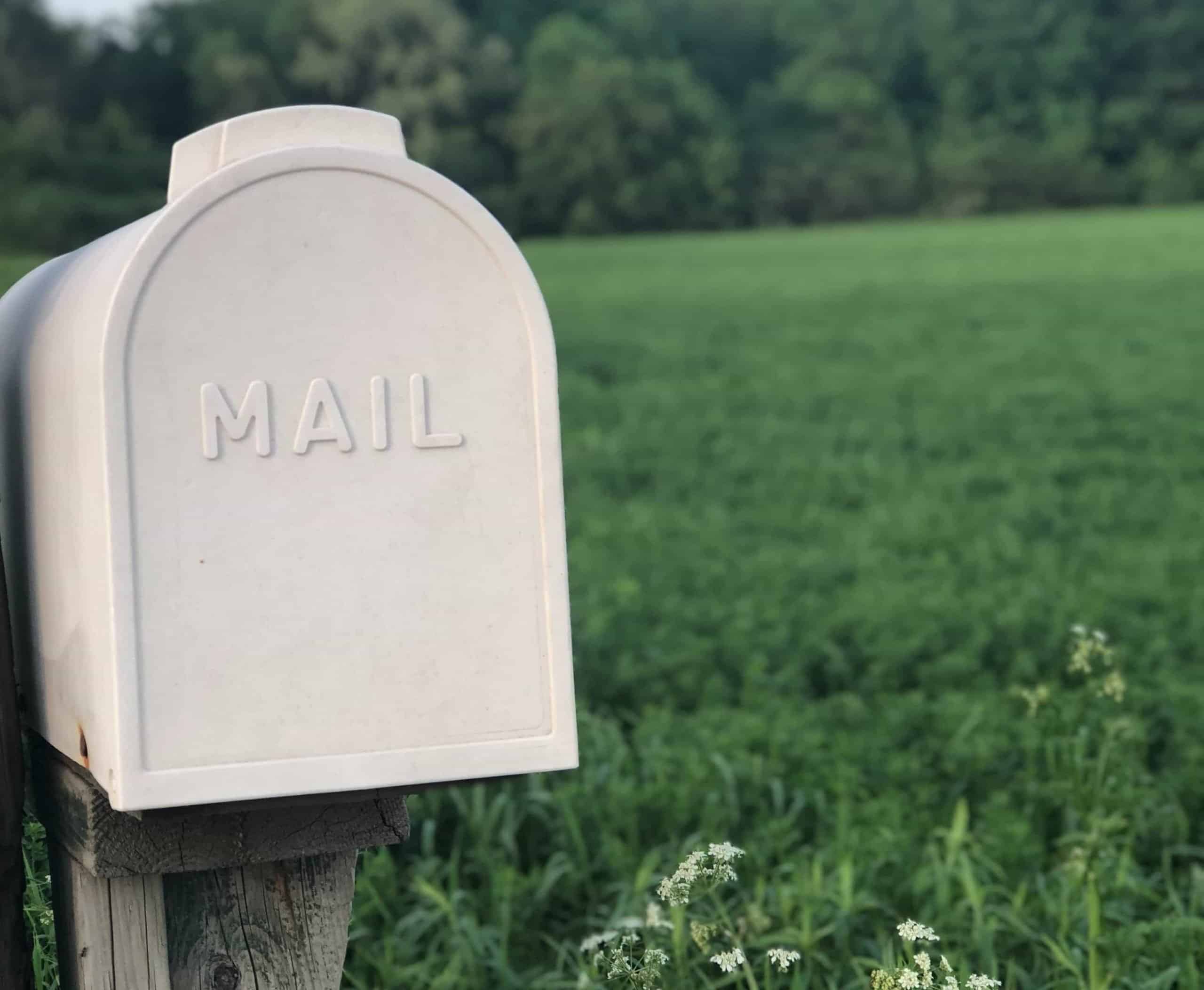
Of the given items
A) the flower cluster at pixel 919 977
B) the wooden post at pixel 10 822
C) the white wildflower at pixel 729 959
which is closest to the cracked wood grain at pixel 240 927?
the wooden post at pixel 10 822

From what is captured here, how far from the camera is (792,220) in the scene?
35031 mm

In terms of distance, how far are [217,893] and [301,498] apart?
423 mm

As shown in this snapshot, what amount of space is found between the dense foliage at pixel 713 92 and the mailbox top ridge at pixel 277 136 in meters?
29.5

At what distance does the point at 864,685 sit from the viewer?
180 inches

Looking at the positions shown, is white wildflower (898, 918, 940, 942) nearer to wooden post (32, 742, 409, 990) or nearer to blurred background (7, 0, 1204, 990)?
wooden post (32, 742, 409, 990)

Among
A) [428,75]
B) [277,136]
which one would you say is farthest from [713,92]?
[277,136]

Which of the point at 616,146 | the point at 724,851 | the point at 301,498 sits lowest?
the point at 724,851

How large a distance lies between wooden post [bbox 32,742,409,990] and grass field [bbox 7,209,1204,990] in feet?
3.31

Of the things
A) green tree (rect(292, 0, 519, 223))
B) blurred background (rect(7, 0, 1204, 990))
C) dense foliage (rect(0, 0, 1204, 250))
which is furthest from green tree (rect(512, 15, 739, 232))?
blurred background (rect(7, 0, 1204, 990))

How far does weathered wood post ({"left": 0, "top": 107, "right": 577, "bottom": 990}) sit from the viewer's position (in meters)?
1.21

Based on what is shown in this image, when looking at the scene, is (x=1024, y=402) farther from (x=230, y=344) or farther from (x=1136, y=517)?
(x=230, y=344)

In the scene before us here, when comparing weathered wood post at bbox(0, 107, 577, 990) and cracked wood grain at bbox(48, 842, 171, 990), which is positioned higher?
weathered wood post at bbox(0, 107, 577, 990)

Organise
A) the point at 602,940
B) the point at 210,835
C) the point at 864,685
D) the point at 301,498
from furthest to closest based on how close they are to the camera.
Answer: the point at 864,685 < the point at 602,940 < the point at 210,835 < the point at 301,498

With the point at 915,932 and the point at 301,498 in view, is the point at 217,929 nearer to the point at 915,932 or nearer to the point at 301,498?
the point at 301,498
